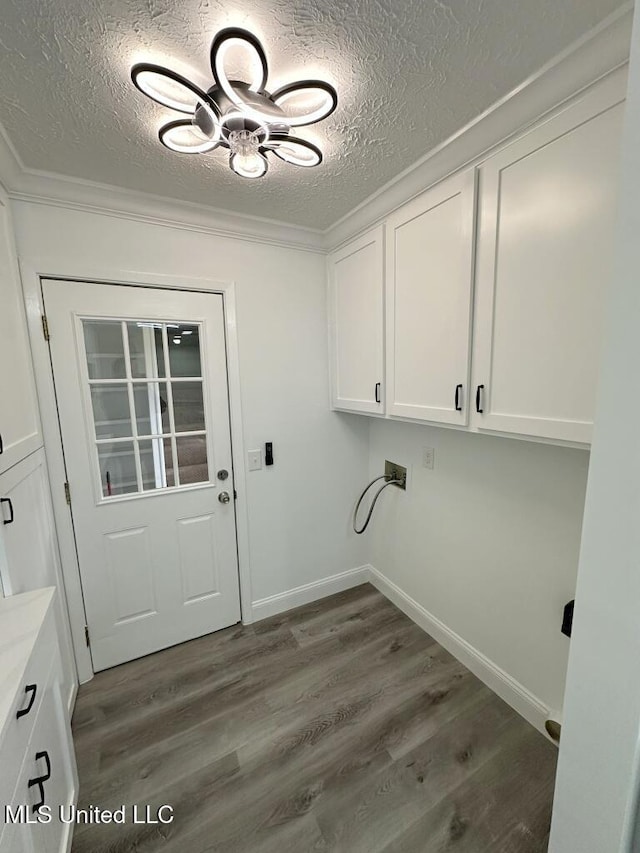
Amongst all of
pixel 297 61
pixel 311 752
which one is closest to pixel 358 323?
pixel 297 61

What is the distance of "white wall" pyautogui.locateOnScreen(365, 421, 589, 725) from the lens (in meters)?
1.47

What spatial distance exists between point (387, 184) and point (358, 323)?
2.23 feet

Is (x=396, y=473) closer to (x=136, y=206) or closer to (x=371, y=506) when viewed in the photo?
(x=371, y=506)

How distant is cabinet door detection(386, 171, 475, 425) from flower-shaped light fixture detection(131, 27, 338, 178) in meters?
0.59

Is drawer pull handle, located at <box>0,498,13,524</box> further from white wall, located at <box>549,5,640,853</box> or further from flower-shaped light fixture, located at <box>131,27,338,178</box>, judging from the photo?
white wall, located at <box>549,5,640,853</box>

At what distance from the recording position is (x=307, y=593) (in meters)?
2.44

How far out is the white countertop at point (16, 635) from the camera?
79cm

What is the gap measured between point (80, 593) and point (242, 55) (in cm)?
233

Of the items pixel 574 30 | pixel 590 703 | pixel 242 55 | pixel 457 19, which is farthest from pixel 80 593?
pixel 574 30

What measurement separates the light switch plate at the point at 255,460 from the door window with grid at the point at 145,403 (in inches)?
10.8

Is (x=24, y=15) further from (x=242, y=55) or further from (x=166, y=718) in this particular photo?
(x=166, y=718)

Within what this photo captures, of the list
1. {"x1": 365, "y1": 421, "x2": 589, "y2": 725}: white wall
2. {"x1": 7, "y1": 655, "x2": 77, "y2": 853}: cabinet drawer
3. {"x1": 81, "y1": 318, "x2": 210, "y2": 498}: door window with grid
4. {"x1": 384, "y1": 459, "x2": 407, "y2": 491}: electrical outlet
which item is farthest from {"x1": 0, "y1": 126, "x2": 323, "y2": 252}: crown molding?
{"x1": 7, "y1": 655, "x2": 77, "y2": 853}: cabinet drawer

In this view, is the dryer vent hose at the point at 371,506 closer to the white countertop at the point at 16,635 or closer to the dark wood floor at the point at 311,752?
the dark wood floor at the point at 311,752

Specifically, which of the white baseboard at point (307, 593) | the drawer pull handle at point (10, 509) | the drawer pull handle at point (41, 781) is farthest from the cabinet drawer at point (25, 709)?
the white baseboard at point (307, 593)
